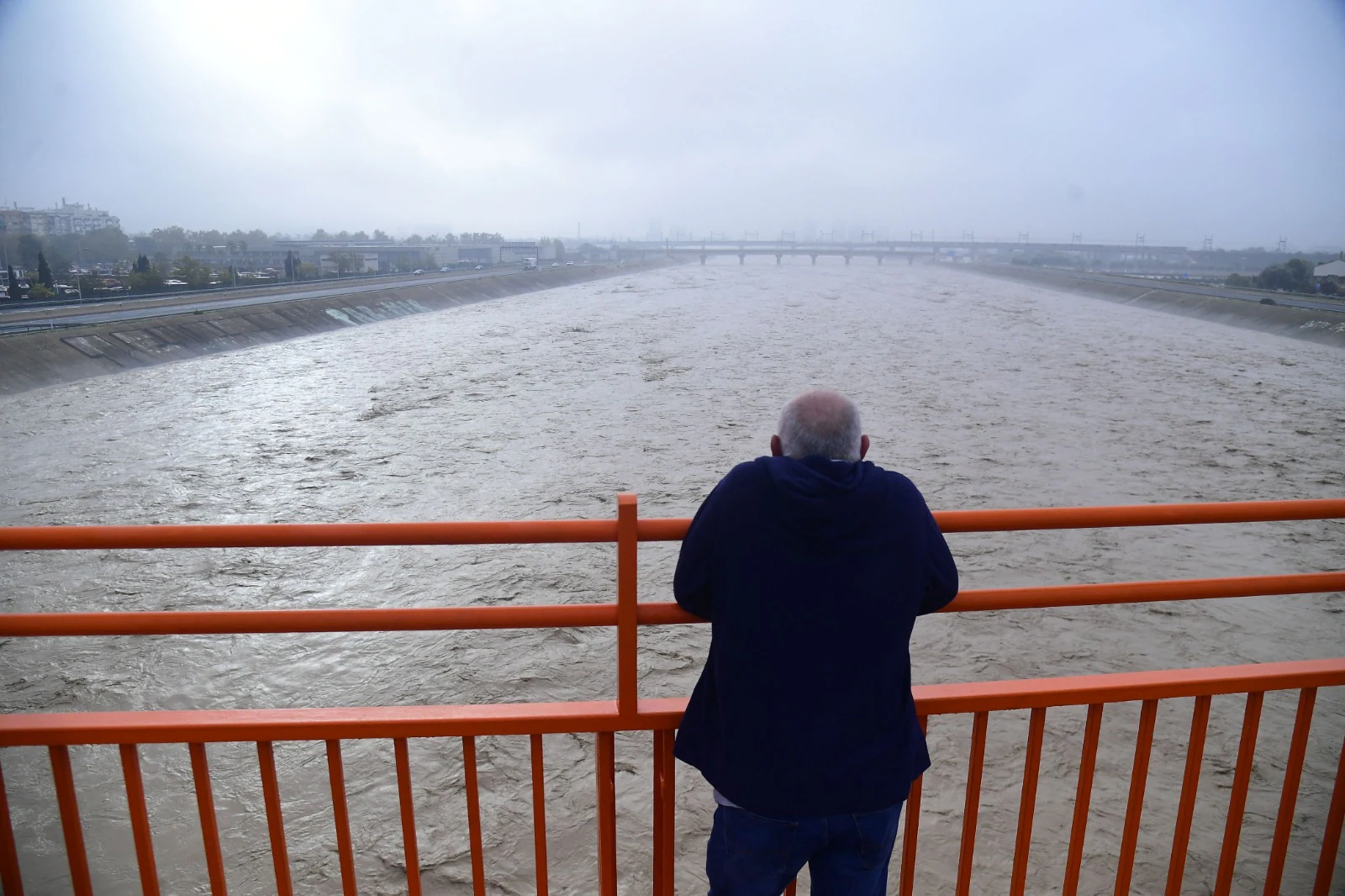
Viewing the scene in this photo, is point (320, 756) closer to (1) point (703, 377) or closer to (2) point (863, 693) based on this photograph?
(2) point (863, 693)

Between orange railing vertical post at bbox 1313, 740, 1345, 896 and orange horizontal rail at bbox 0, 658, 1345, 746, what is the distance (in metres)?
0.81

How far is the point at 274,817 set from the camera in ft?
7.37

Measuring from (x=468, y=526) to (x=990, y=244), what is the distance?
502ft

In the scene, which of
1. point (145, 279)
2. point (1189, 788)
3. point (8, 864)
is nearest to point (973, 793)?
point (1189, 788)

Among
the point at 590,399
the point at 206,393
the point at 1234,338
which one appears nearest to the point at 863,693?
the point at 590,399

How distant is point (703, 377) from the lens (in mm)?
27547

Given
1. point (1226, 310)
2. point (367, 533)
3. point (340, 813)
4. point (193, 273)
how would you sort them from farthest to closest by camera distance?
1. point (1226, 310)
2. point (193, 273)
3. point (340, 813)
4. point (367, 533)

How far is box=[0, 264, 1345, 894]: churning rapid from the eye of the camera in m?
5.64

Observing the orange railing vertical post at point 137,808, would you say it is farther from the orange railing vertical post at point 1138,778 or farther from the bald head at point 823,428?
the orange railing vertical post at point 1138,778

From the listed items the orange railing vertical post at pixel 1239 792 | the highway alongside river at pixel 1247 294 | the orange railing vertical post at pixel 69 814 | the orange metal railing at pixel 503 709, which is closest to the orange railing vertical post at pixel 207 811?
the orange metal railing at pixel 503 709

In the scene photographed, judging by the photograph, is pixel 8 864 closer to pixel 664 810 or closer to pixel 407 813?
pixel 407 813

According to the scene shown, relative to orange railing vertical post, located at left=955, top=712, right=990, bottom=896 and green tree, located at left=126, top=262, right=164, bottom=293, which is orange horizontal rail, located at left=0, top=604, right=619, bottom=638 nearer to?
orange railing vertical post, located at left=955, top=712, right=990, bottom=896

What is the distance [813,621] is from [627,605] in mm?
563

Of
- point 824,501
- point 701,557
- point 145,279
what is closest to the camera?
point 824,501
